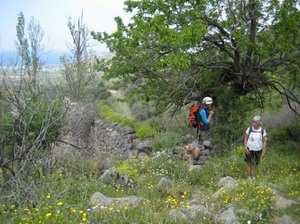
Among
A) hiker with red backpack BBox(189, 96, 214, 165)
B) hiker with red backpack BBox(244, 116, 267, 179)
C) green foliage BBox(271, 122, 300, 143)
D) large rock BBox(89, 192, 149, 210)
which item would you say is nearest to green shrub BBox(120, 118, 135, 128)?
green foliage BBox(271, 122, 300, 143)

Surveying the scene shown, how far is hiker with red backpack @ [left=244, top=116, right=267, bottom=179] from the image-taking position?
900 cm

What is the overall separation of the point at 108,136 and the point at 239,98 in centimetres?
883

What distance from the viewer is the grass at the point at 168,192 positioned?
5.52 m

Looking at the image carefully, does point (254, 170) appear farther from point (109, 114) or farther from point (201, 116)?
point (109, 114)

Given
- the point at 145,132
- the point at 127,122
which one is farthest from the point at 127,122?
the point at 145,132

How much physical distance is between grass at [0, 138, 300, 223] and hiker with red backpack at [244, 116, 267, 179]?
388 millimetres

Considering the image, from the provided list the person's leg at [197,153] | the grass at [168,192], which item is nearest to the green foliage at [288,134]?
the grass at [168,192]

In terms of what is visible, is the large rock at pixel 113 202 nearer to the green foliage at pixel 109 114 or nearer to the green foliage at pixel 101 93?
the green foliage at pixel 109 114

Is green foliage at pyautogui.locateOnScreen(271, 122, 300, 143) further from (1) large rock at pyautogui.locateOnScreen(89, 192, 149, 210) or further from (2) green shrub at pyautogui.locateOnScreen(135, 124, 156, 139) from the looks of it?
(1) large rock at pyautogui.locateOnScreen(89, 192, 149, 210)

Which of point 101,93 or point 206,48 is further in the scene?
point 101,93

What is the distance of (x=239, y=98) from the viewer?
1416 centimetres

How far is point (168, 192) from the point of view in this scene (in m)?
7.93

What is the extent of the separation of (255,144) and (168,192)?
8.48 feet

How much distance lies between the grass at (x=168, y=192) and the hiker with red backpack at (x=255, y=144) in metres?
0.39
